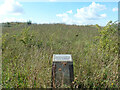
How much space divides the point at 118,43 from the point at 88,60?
2093mm

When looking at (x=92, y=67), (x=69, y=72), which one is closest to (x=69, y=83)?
(x=69, y=72)

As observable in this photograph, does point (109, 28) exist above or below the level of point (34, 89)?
above

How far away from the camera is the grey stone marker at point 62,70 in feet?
9.84

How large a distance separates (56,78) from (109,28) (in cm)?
328

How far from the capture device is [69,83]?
3.12 metres

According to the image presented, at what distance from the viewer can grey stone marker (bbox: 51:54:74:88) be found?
3.00 metres

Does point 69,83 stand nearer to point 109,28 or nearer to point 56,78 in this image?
point 56,78

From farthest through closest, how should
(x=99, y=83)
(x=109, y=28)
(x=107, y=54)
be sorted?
1. (x=109, y=28)
2. (x=107, y=54)
3. (x=99, y=83)

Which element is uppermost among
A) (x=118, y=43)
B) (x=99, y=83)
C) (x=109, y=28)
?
(x=109, y=28)

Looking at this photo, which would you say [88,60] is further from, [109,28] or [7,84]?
[7,84]

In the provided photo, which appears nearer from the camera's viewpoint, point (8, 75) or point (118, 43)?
point (8, 75)

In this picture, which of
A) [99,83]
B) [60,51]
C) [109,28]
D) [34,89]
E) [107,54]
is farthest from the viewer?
[60,51]

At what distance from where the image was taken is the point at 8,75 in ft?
12.8

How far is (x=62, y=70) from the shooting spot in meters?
3.07
